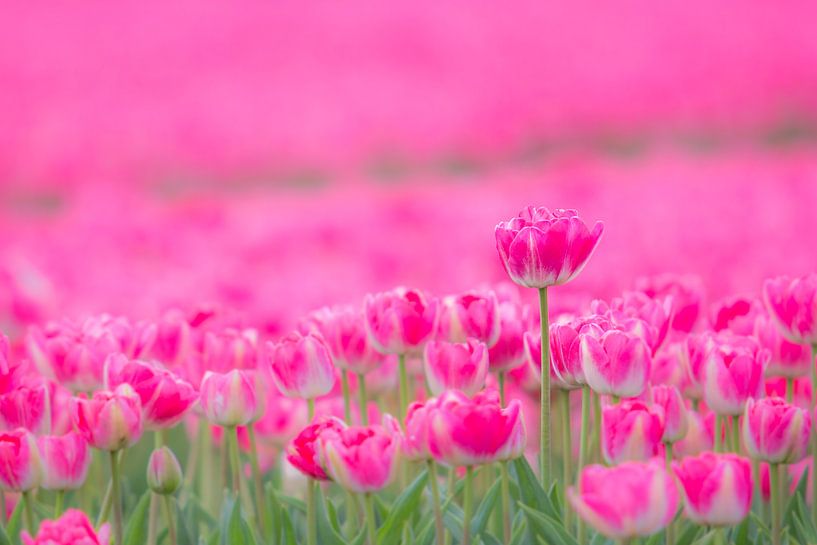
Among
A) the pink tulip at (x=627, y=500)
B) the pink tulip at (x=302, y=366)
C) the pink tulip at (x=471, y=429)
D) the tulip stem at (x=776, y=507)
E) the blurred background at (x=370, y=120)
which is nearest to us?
the pink tulip at (x=627, y=500)

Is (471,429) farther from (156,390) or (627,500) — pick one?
(156,390)

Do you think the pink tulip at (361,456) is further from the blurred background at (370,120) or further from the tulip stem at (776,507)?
the blurred background at (370,120)

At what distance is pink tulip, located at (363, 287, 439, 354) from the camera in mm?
1145

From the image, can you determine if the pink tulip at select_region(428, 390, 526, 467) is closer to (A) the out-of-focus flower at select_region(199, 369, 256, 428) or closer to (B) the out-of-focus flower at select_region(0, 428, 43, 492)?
(A) the out-of-focus flower at select_region(199, 369, 256, 428)

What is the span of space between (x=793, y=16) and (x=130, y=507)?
5.14m

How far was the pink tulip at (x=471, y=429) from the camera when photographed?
0.93 m

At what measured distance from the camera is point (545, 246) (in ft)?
3.25

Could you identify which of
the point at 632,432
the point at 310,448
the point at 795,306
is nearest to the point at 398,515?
the point at 310,448

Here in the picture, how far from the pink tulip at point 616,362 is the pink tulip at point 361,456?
18 cm

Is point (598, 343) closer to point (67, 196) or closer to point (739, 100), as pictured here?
point (67, 196)

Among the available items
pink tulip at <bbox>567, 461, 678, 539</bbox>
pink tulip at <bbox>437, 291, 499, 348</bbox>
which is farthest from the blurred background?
pink tulip at <bbox>567, 461, 678, 539</bbox>

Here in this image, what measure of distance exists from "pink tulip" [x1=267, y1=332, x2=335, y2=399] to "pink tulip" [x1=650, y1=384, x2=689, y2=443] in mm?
323

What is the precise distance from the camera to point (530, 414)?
6.70 feet

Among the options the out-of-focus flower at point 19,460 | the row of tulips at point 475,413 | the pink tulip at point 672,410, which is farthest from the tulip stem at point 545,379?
the out-of-focus flower at point 19,460
